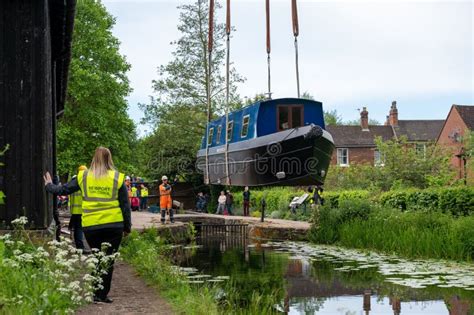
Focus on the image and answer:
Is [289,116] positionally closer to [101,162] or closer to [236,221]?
[236,221]

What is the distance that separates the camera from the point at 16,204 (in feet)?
30.4

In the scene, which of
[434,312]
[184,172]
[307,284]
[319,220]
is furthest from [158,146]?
[434,312]

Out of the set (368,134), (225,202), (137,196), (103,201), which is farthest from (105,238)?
(368,134)

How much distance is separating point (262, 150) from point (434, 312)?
7940 mm

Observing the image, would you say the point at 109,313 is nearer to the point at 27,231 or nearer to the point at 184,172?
the point at 27,231

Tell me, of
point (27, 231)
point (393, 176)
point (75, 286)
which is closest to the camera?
point (75, 286)

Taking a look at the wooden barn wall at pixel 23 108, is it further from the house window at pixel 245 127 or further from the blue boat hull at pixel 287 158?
the house window at pixel 245 127

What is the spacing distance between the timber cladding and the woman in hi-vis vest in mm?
1637

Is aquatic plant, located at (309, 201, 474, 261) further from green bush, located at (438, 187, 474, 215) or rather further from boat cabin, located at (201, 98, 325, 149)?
boat cabin, located at (201, 98, 325, 149)

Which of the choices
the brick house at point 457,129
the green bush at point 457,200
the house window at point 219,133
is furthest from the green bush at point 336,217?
the brick house at point 457,129

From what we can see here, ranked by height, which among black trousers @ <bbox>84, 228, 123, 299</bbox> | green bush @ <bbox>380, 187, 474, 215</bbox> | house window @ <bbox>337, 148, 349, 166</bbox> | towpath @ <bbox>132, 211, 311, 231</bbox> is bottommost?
towpath @ <bbox>132, 211, 311, 231</bbox>

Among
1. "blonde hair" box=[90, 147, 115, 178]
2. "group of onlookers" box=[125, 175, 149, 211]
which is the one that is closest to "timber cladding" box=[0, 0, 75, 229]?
"blonde hair" box=[90, 147, 115, 178]

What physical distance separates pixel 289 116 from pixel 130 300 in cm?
1127

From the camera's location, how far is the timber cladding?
30.5ft
